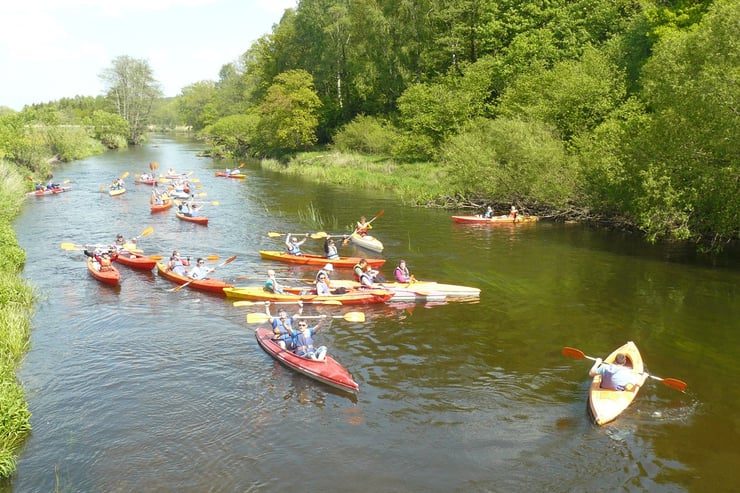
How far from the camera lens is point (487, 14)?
5578 centimetres

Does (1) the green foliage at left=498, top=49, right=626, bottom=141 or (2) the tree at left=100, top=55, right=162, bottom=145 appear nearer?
(1) the green foliage at left=498, top=49, right=626, bottom=141

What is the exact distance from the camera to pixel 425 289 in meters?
22.1

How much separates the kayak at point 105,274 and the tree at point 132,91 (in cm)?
8936

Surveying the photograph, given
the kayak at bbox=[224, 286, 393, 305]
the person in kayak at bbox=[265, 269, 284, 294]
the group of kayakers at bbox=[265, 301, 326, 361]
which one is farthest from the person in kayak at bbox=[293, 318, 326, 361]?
the person in kayak at bbox=[265, 269, 284, 294]

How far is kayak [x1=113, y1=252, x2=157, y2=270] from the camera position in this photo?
25516 mm

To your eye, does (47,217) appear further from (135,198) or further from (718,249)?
(718,249)

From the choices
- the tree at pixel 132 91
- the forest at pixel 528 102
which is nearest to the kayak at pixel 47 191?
the forest at pixel 528 102

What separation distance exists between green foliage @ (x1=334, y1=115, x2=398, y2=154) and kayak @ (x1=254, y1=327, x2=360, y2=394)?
137ft

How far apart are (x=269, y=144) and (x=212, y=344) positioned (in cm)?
5548

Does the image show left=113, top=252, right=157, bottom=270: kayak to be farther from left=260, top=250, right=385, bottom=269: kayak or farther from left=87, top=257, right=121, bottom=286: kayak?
left=260, top=250, right=385, bottom=269: kayak


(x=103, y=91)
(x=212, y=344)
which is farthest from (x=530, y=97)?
(x=103, y=91)

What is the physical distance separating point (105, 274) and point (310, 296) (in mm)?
8803

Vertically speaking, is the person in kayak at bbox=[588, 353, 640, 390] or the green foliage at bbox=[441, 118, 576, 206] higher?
the green foliage at bbox=[441, 118, 576, 206]

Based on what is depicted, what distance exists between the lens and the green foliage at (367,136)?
58000mm
